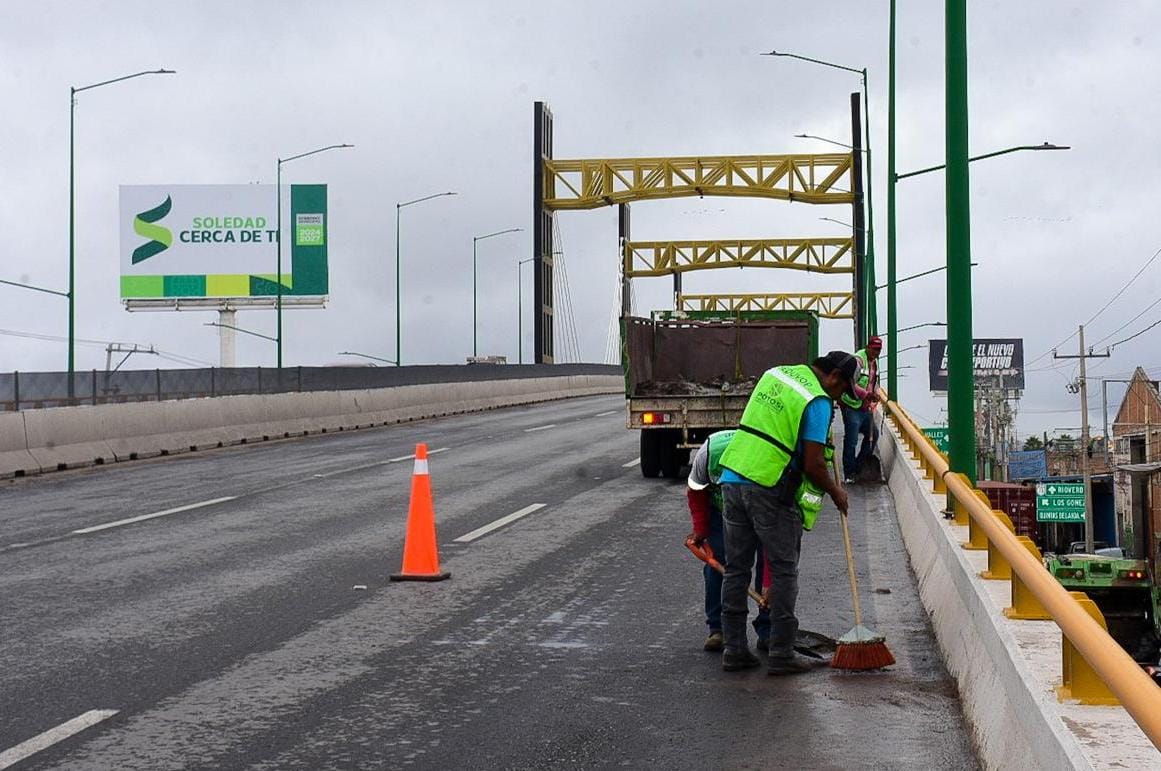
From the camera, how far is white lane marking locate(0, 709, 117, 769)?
669cm

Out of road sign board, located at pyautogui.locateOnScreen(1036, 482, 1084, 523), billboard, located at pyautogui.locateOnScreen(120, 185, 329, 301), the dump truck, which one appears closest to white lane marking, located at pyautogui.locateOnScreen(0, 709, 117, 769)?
the dump truck

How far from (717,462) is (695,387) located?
1224cm

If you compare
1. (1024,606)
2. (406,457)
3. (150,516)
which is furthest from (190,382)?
(1024,606)

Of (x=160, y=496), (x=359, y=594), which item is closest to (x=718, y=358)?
(x=160, y=496)

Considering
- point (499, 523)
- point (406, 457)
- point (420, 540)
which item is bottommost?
point (499, 523)

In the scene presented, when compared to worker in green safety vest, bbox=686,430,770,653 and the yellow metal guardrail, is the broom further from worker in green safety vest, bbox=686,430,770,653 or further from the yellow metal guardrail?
the yellow metal guardrail

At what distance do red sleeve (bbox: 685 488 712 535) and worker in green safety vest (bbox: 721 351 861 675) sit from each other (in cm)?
50

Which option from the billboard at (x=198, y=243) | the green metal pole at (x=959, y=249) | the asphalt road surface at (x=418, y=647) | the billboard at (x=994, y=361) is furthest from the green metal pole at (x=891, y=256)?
the billboard at (x=994, y=361)

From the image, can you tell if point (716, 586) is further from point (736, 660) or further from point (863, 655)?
point (863, 655)

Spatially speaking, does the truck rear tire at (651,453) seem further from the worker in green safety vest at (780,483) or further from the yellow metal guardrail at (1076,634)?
the worker in green safety vest at (780,483)

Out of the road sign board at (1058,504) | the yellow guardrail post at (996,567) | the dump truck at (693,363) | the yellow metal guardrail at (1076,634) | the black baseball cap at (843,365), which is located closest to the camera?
the yellow metal guardrail at (1076,634)

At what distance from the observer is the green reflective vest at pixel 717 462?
898 cm

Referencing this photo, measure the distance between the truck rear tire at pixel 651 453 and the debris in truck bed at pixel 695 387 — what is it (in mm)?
553

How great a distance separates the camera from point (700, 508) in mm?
9172
